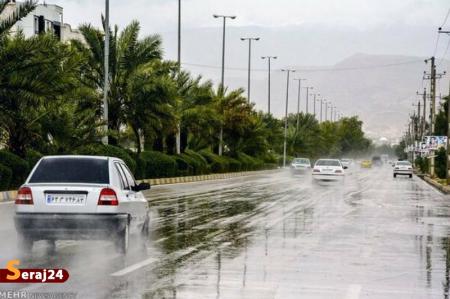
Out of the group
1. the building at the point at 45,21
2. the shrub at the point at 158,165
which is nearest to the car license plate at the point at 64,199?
the shrub at the point at 158,165

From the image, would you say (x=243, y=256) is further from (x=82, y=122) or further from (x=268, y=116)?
(x=268, y=116)

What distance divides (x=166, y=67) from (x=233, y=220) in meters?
29.6

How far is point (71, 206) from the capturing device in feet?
40.5

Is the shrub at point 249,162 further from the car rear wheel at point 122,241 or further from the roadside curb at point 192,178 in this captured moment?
the car rear wheel at point 122,241

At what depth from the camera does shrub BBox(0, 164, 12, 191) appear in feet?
96.7

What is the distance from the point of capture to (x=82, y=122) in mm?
36625

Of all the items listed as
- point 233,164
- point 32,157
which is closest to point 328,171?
point 233,164

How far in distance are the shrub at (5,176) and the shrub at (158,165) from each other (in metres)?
15.8

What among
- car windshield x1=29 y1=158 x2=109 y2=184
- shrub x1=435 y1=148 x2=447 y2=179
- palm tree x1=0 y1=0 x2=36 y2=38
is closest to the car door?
car windshield x1=29 y1=158 x2=109 y2=184

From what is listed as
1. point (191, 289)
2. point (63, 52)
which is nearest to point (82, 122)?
point (63, 52)

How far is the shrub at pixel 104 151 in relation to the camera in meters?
35.9

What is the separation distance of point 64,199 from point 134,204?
1399 millimetres
